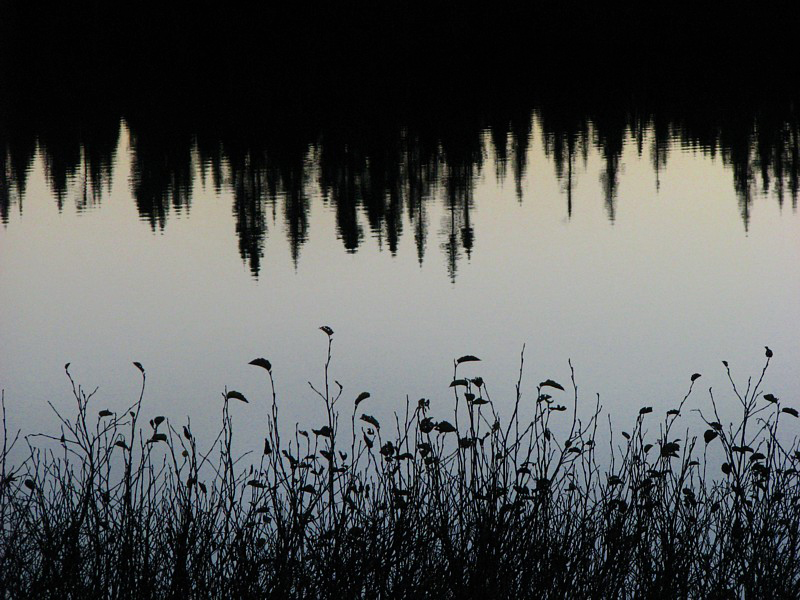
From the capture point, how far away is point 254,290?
1101 inches

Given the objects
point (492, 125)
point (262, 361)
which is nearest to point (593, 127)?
point (492, 125)

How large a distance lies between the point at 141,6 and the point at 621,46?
28.8 m

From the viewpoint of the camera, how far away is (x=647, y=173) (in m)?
41.6

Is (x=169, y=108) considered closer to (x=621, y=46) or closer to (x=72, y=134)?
(x=72, y=134)

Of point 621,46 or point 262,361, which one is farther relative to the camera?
point 621,46

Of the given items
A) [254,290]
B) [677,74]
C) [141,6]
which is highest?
[141,6]

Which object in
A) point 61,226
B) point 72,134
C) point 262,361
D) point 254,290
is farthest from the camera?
point 72,134

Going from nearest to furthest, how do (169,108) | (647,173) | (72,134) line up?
(647,173)
(72,134)
(169,108)

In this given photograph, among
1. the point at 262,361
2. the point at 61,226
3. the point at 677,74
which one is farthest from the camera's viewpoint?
the point at 677,74

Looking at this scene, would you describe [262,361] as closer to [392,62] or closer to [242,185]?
[242,185]

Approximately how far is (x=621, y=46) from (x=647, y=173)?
2556cm

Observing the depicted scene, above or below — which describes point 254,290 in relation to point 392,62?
below

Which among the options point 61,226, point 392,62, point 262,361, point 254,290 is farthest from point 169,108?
point 262,361

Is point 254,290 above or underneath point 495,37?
underneath
